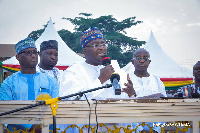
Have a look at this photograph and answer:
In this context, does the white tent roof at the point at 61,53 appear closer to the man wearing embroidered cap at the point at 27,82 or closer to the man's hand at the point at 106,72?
the man wearing embroidered cap at the point at 27,82

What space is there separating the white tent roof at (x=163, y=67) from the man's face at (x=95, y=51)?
28.7 ft

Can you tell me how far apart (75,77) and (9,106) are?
3.50 ft

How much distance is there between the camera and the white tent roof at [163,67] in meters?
12.7

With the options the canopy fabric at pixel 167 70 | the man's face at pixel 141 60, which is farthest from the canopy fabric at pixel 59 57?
the man's face at pixel 141 60

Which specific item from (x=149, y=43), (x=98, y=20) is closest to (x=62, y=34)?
(x=98, y=20)

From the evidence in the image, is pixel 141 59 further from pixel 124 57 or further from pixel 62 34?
pixel 62 34

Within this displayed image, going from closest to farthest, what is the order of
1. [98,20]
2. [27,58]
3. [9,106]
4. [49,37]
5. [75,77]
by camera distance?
[9,106] → [75,77] → [27,58] → [49,37] → [98,20]

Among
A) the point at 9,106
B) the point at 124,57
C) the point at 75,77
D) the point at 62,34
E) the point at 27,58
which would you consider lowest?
the point at 9,106

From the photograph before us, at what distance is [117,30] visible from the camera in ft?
104

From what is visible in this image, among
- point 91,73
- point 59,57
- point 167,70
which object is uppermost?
point 59,57

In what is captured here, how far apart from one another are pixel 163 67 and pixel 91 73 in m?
10.2

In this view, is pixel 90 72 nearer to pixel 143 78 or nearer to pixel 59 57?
pixel 143 78

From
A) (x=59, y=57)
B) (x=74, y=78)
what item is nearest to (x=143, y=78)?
(x=74, y=78)

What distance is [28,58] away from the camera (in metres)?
3.71
